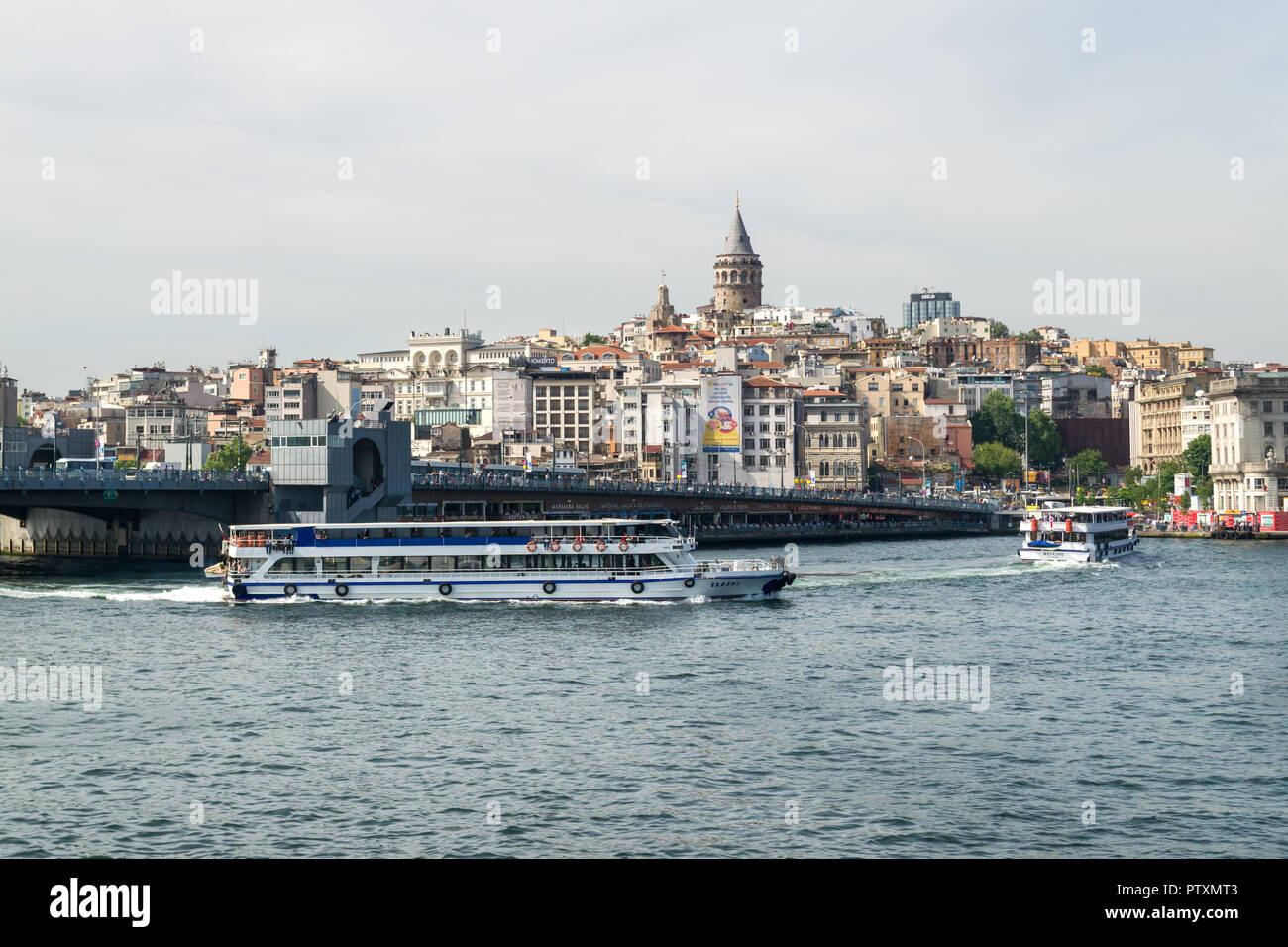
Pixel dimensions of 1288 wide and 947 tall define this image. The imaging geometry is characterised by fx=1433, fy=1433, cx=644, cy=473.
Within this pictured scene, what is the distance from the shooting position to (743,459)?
486 ft

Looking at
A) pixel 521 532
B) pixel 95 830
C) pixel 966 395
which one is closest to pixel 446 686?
pixel 95 830

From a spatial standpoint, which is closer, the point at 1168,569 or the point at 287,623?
the point at 287,623

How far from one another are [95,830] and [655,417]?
126m

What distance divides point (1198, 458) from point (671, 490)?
55193mm

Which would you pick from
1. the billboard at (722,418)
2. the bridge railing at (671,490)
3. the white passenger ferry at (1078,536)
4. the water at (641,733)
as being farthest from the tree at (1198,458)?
the water at (641,733)

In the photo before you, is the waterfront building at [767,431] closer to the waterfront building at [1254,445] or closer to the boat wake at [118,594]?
the waterfront building at [1254,445]

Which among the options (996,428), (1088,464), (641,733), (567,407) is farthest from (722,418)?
(641,733)

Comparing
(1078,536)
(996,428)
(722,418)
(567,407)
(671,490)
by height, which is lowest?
(1078,536)

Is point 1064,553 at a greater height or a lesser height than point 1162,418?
lesser

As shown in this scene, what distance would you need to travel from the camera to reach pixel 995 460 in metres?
164

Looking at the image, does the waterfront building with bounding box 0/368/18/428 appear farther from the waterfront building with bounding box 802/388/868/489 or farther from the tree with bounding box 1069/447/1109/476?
the tree with bounding box 1069/447/1109/476

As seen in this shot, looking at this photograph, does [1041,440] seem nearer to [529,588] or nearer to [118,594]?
[529,588]

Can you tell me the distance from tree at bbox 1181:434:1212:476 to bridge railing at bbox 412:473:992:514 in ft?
75.8

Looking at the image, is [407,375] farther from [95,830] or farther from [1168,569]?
[95,830]
